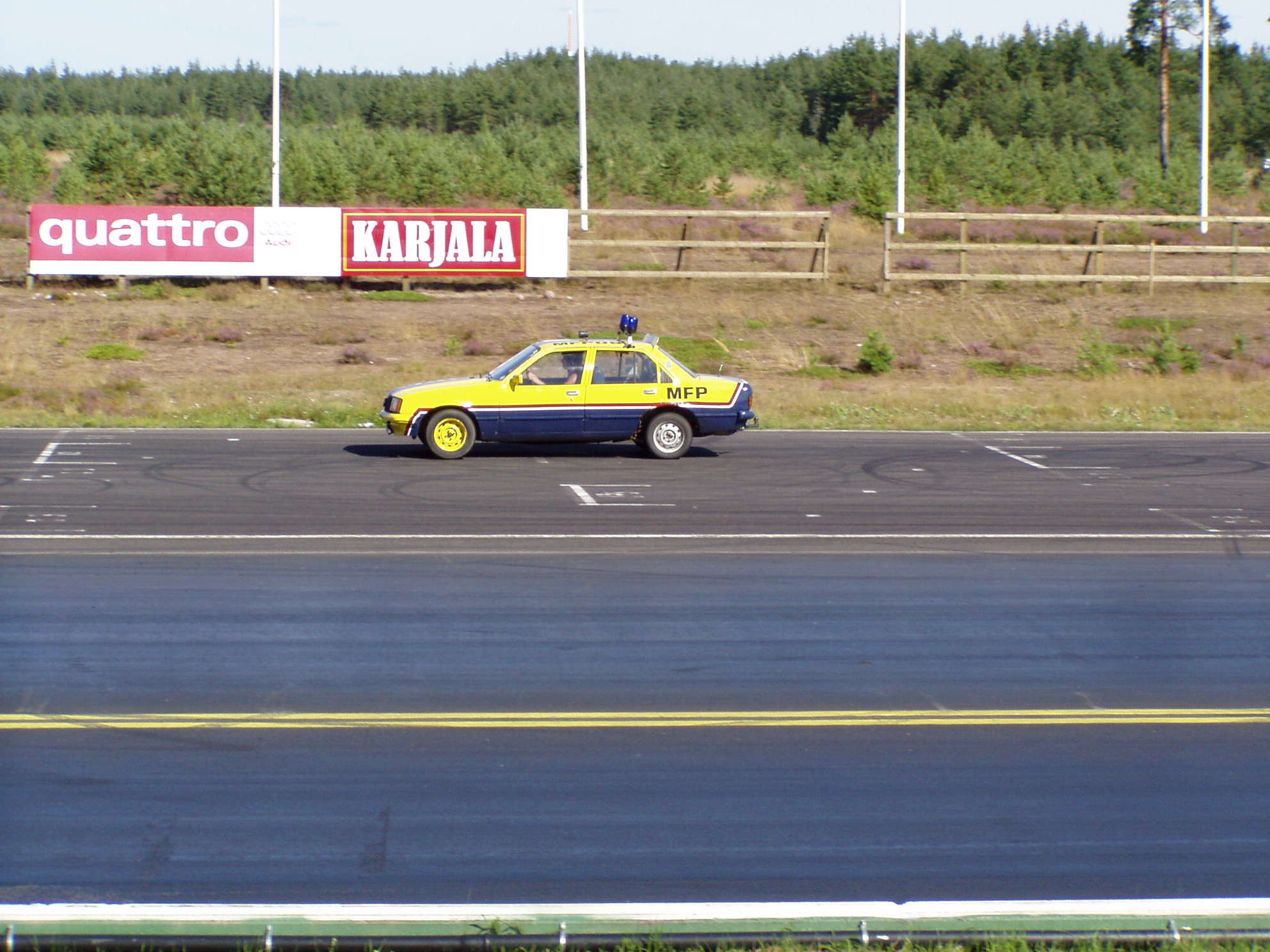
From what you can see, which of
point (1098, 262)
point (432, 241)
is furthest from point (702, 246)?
point (1098, 262)

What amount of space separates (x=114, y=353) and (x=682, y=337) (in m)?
12.1

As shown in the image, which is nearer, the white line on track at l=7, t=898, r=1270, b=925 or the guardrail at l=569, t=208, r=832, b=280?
the white line on track at l=7, t=898, r=1270, b=925

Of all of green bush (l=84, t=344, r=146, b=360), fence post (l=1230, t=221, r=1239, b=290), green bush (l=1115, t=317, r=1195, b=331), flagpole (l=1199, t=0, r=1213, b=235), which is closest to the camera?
green bush (l=84, t=344, r=146, b=360)

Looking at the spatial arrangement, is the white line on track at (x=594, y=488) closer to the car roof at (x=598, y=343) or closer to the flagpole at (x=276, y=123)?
the car roof at (x=598, y=343)

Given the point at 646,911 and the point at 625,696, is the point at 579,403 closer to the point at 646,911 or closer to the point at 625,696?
the point at 625,696

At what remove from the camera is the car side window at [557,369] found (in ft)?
59.3

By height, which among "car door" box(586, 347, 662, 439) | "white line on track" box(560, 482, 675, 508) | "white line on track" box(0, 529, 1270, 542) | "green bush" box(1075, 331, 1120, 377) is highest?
"green bush" box(1075, 331, 1120, 377)

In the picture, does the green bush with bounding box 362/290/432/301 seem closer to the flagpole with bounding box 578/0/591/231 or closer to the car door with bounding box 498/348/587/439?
the flagpole with bounding box 578/0/591/231

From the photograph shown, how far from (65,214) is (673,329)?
1455 cm

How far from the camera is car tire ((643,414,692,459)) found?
60.1 ft

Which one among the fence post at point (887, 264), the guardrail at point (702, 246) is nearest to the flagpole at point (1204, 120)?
the fence post at point (887, 264)

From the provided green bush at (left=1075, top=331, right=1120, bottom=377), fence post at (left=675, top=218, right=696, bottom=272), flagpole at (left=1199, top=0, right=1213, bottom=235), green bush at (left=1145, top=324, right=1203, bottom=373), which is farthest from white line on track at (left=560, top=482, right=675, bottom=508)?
flagpole at (left=1199, top=0, right=1213, bottom=235)

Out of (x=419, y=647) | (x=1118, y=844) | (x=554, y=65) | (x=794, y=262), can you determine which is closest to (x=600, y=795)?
(x=1118, y=844)

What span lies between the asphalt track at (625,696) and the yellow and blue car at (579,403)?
248 cm
